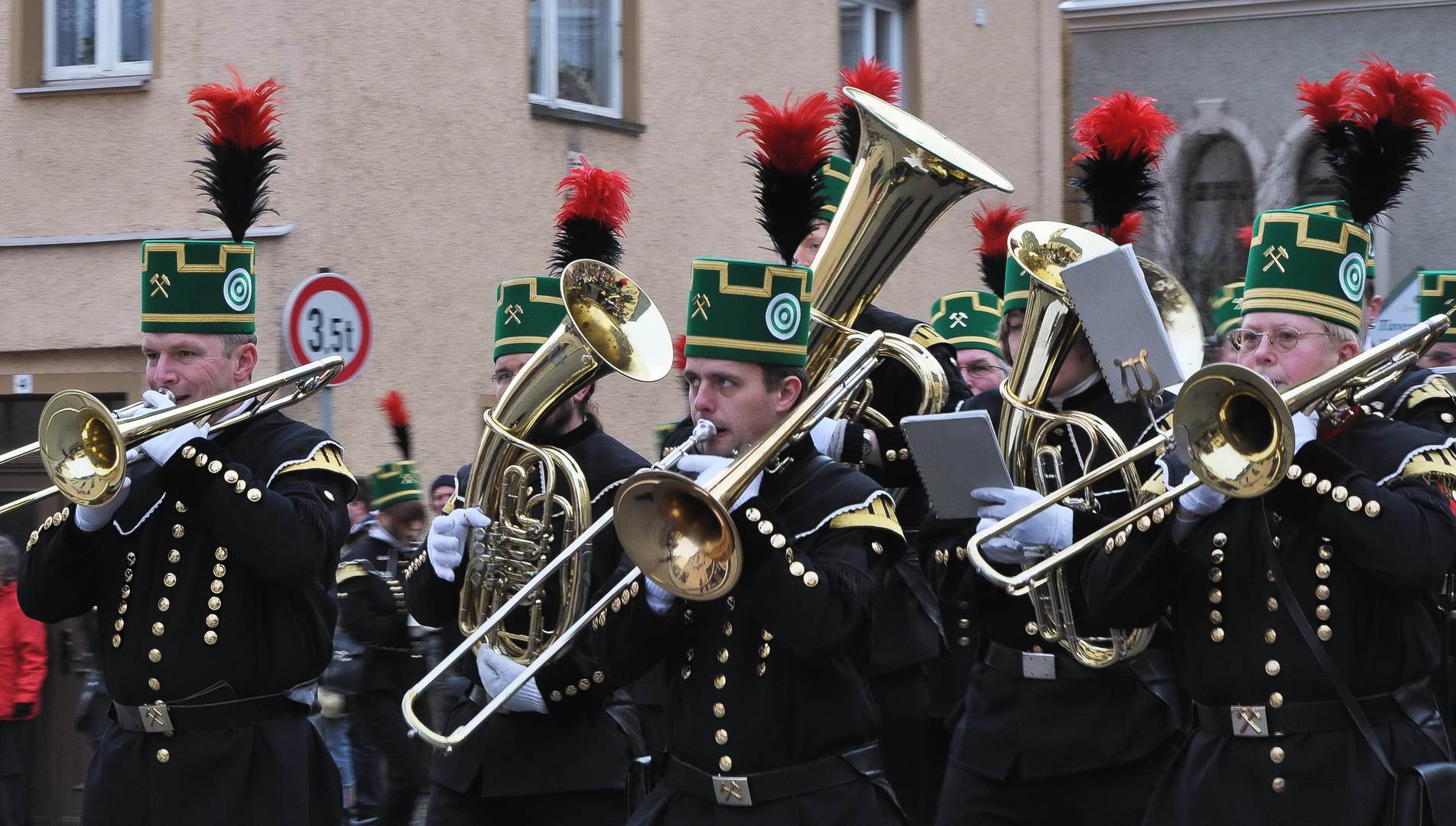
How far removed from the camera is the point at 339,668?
815cm

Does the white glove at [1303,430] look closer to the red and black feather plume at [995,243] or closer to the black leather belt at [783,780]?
the black leather belt at [783,780]

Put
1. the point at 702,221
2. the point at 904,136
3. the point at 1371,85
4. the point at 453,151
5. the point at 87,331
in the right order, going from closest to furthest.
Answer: the point at 1371,85
the point at 904,136
the point at 87,331
the point at 453,151
the point at 702,221

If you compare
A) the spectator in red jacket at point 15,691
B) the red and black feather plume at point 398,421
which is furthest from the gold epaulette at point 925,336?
the spectator in red jacket at point 15,691

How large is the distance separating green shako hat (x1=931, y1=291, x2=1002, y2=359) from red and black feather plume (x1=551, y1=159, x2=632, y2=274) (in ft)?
8.40

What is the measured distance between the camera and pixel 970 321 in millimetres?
8039

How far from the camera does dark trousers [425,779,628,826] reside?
4.95 m

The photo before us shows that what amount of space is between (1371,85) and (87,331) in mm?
7773

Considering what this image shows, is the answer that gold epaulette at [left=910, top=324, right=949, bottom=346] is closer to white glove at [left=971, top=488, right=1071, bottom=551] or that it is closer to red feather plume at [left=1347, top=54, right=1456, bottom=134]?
white glove at [left=971, top=488, right=1071, bottom=551]

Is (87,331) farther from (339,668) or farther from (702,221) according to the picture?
(702,221)

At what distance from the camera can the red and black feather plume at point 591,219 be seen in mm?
5633

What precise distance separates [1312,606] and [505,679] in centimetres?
211

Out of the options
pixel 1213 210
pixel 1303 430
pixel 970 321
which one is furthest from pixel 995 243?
pixel 1213 210

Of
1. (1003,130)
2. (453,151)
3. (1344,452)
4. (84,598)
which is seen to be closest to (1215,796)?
(1344,452)

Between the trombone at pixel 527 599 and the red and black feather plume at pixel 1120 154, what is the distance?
157cm
